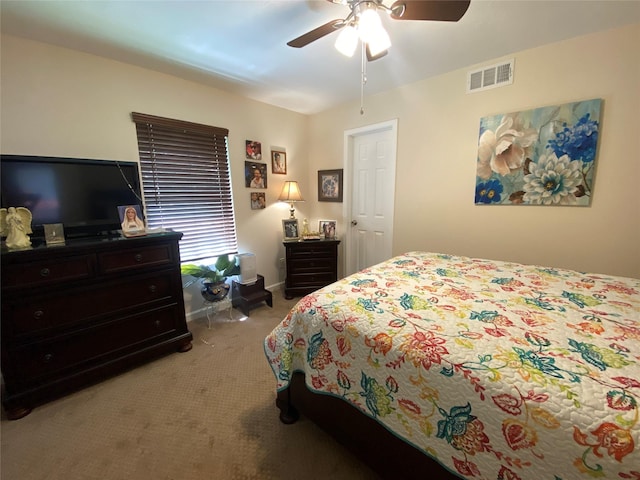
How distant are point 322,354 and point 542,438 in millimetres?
777

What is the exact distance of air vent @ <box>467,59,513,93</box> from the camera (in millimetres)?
2193

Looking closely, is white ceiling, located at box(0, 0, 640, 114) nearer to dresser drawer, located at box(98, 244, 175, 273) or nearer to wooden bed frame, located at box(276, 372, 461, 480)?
dresser drawer, located at box(98, 244, 175, 273)

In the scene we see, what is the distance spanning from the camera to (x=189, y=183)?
2674 millimetres

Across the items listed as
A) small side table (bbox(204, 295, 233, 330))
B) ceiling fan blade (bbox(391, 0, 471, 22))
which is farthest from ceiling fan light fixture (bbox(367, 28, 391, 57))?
small side table (bbox(204, 295, 233, 330))

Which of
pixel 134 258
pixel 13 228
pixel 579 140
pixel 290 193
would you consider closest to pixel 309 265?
pixel 290 193

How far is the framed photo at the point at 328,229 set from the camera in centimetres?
350

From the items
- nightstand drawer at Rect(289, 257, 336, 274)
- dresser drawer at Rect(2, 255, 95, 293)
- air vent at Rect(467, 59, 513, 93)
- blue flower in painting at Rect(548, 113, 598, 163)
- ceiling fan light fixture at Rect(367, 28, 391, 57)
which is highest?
air vent at Rect(467, 59, 513, 93)

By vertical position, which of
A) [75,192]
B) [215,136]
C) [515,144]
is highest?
[215,136]

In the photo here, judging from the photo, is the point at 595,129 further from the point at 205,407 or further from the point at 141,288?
the point at 141,288

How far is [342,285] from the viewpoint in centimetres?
149

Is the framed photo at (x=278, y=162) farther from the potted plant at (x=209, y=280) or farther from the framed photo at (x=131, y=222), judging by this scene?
the framed photo at (x=131, y=222)

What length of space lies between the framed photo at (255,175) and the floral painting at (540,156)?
2.38m

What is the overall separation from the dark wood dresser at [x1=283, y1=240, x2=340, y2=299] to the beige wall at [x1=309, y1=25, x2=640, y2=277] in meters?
0.84

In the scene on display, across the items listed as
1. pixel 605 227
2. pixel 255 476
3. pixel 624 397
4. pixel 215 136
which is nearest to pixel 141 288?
pixel 255 476
